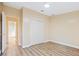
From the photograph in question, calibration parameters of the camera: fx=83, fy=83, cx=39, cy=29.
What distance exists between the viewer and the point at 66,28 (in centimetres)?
558

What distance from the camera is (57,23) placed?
6.41m

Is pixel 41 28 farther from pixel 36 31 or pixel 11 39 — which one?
pixel 11 39

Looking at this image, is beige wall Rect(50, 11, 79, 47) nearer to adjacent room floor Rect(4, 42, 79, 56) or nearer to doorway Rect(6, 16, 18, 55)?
adjacent room floor Rect(4, 42, 79, 56)

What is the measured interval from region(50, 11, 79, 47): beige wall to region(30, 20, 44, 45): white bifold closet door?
1.06m

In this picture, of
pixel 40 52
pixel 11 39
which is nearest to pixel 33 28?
pixel 40 52

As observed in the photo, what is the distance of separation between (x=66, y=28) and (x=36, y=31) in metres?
2.06

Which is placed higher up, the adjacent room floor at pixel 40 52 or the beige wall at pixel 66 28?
the beige wall at pixel 66 28

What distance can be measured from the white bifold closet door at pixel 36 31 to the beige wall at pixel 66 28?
1.06m

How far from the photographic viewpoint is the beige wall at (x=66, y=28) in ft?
16.2

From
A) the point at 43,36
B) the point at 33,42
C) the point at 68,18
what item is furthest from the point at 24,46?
the point at 68,18

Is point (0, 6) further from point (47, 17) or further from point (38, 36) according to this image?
point (47, 17)

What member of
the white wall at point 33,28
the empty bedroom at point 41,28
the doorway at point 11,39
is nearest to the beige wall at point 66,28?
the empty bedroom at point 41,28

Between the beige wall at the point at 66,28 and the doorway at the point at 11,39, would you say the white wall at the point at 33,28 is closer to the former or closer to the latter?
the beige wall at the point at 66,28

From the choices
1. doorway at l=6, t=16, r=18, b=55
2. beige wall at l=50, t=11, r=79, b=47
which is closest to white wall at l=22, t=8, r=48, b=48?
beige wall at l=50, t=11, r=79, b=47
